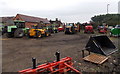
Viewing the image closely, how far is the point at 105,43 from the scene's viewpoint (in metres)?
5.57

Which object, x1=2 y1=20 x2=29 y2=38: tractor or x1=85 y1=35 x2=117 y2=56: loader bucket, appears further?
x1=2 y1=20 x2=29 y2=38: tractor

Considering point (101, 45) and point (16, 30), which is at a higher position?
point (16, 30)

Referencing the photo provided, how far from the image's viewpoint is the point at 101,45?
5.50 m

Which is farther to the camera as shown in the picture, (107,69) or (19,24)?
(19,24)

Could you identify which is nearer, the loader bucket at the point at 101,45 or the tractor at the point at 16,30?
the loader bucket at the point at 101,45

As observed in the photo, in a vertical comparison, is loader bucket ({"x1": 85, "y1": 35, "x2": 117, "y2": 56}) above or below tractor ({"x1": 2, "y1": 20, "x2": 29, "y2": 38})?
below

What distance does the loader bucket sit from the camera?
4.56 metres

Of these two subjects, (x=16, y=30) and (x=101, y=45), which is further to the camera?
(x=16, y=30)

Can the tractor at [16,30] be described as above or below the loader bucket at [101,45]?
above

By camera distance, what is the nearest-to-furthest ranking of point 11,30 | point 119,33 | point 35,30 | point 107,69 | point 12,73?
point 12,73 < point 107,69 < point 119,33 < point 35,30 < point 11,30

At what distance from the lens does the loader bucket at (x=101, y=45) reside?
4.56 m

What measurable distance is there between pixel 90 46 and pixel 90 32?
40.7 feet

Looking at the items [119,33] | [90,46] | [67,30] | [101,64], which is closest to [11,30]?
[67,30]

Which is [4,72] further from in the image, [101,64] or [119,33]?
[119,33]
